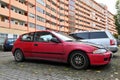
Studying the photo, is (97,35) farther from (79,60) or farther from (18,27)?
(18,27)

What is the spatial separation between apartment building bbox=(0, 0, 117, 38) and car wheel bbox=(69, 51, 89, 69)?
36.9m

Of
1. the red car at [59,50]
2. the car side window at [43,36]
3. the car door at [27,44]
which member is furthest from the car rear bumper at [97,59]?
the car door at [27,44]

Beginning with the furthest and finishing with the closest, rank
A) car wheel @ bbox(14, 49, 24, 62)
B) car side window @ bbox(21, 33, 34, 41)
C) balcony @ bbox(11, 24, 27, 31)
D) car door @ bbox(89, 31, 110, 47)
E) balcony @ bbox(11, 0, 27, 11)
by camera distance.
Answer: balcony @ bbox(11, 0, 27, 11) < balcony @ bbox(11, 24, 27, 31) < car door @ bbox(89, 31, 110, 47) < car wheel @ bbox(14, 49, 24, 62) < car side window @ bbox(21, 33, 34, 41)

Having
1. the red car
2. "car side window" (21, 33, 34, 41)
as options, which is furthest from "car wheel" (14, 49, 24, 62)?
"car side window" (21, 33, 34, 41)

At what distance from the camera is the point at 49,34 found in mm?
9500

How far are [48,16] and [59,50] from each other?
6403 cm

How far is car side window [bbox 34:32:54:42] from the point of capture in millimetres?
9352

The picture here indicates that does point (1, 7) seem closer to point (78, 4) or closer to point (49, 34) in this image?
point (49, 34)

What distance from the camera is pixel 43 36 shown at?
380 inches

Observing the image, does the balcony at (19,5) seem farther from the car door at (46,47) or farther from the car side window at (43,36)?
the car door at (46,47)

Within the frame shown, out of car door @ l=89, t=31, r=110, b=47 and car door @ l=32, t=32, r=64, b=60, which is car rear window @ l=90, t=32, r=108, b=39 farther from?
car door @ l=32, t=32, r=64, b=60

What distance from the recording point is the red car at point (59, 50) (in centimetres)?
810

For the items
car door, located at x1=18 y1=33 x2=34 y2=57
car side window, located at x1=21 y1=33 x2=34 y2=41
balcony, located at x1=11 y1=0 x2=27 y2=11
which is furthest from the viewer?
balcony, located at x1=11 y1=0 x2=27 y2=11

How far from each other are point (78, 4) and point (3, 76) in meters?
99.0
